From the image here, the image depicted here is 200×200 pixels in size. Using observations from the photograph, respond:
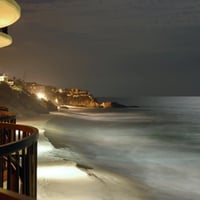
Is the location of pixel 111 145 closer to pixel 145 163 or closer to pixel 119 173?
pixel 145 163

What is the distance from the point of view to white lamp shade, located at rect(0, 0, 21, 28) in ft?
17.6

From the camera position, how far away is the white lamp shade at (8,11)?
535 cm

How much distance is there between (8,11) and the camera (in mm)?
5688

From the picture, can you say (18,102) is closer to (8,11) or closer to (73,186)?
(73,186)

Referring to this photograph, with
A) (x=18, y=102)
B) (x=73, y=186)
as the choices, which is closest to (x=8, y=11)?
(x=73, y=186)

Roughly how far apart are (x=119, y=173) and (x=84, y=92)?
455 feet

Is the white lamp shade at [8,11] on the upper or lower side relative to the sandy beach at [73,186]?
upper

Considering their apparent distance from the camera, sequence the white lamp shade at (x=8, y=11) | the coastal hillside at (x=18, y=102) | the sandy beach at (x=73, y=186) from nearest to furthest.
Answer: the white lamp shade at (x=8, y=11), the sandy beach at (x=73, y=186), the coastal hillside at (x=18, y=102)

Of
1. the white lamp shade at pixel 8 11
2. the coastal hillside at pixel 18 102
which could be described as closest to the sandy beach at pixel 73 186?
the white lamp shade at pixel 8 11

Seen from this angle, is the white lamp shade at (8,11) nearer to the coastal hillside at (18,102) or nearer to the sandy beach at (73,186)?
the sandy beach at (73,186)

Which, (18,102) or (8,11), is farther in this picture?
(18,102)

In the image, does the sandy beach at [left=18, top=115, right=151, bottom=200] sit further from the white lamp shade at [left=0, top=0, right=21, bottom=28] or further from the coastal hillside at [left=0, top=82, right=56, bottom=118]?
the coastal hillside at [left=0, top=82, right=56, bottom=118]

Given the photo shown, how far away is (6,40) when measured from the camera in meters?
6.96

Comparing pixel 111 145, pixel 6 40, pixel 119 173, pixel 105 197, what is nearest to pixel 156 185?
pixel 119 173
